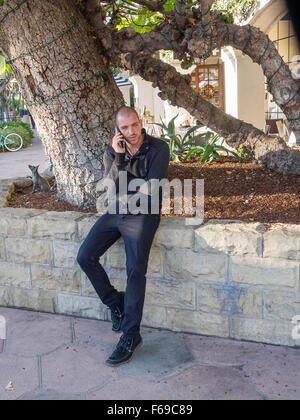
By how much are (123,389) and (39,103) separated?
101 inches

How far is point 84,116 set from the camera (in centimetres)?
403

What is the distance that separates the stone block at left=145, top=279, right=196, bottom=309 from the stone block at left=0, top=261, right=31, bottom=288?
1.11 meters

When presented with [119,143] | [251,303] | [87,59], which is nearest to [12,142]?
[87,59]

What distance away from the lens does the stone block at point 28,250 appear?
3699 mm

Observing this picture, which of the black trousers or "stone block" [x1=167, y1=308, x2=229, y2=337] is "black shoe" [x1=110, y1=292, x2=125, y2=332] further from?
"stone block" [x1=167, y1=308, x2=229, y2=337]

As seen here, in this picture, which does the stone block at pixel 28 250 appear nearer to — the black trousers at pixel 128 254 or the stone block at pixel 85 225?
the stone block at pixel 85 225

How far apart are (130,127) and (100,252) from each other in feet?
3.02

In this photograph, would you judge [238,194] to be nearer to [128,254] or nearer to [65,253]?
[128,254]

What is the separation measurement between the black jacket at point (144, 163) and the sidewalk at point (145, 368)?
1017 millimetres

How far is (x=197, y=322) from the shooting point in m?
3.31

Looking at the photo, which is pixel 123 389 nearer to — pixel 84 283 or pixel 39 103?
pixel 84 283

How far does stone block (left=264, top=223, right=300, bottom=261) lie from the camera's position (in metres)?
2.91
